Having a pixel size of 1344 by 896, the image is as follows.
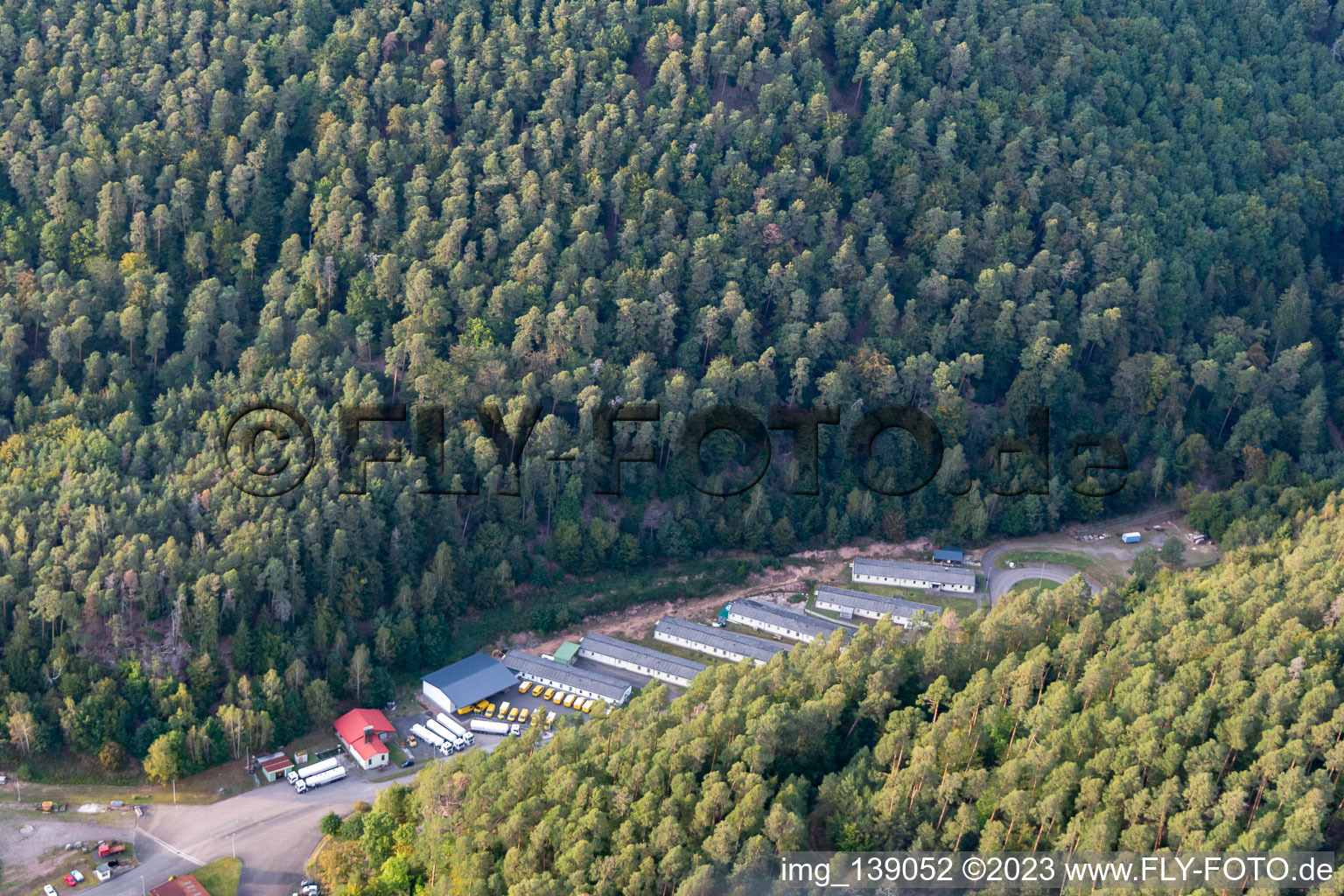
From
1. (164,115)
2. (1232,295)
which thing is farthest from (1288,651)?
(164,115)

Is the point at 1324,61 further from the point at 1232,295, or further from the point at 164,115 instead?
the point at 164,115

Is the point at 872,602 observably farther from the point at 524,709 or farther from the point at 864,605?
the point at 524,709

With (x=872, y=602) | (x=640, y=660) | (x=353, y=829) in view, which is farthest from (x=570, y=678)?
(x=872, y=602)

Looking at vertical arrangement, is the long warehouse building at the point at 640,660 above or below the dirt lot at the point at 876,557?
below

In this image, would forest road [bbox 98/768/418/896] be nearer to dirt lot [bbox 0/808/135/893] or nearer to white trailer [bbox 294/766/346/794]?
white trailer [bbox 294/766/346/794]

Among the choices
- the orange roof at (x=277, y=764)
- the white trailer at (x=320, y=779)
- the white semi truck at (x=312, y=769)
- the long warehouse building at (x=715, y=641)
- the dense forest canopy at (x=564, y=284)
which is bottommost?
the white trailer at (x=320, y=779)

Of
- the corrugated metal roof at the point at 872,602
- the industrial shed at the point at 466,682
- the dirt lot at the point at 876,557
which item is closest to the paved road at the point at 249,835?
the industrial shed at the point at 466,682

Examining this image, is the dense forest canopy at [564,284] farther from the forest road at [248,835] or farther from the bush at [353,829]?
the bush at [353,829]

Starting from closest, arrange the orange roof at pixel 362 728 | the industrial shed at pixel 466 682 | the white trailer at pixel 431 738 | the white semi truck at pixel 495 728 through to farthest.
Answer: the orange roof at pixel 362 728 → the white trailer at pixel 431 738 → the white semi truck at pixel 495 728 → the industrial shed at pixel 466 682
